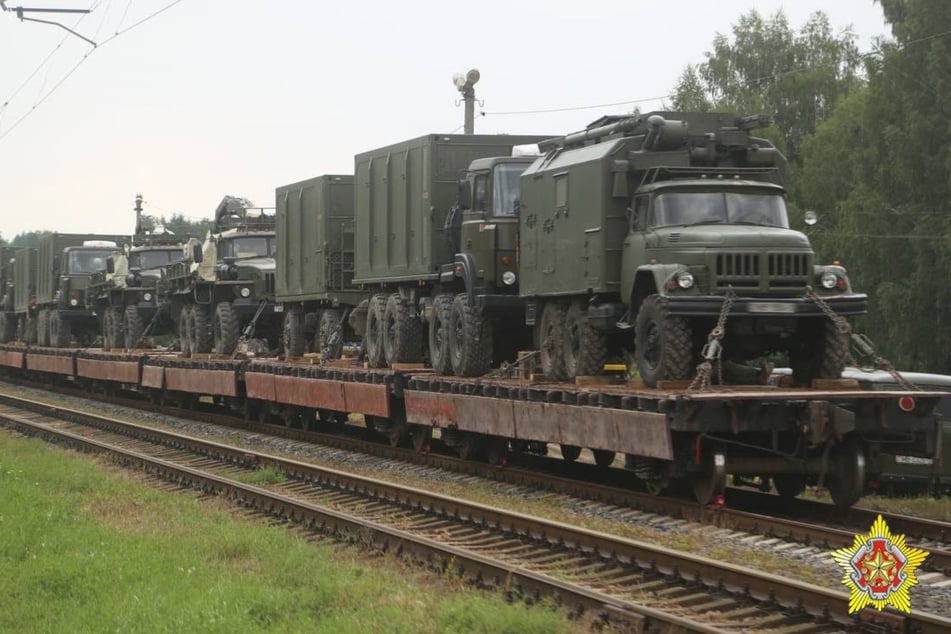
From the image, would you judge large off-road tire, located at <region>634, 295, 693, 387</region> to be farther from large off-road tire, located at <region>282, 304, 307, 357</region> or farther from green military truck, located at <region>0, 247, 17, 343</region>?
green military truck, located at <region>0, 247, 17, 343</region>

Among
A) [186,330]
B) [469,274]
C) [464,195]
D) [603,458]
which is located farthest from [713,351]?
[186,330]

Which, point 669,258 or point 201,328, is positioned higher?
point 669,258

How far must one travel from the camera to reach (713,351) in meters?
12.8

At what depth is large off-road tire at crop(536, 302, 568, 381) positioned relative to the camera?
52.9ft

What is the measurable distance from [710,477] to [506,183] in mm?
6347

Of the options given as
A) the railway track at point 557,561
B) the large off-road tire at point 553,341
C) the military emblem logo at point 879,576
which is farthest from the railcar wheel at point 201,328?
the military emblem logo at point 879,576

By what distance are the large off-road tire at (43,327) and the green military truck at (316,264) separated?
63.2 ft

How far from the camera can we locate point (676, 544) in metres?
11.4

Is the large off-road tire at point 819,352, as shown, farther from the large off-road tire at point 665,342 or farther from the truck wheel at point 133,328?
the truck wheel at point 133,328

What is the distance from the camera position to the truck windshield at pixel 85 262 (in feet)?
139

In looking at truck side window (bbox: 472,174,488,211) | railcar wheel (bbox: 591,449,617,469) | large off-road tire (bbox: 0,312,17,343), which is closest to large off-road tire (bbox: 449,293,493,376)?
truck side window (bbox: 472,174,488,211)

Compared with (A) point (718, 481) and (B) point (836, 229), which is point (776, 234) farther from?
(B) point (836, 229)

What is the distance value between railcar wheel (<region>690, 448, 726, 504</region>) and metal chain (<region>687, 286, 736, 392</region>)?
582mm

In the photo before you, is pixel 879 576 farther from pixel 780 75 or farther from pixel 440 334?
pixel 780 75
